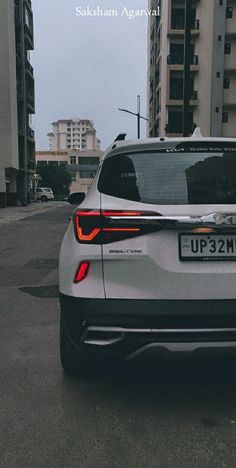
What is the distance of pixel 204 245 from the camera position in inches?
105

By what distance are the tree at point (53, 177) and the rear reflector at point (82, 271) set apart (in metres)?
76.9

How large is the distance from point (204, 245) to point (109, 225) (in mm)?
560

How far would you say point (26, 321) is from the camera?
509 centimetres

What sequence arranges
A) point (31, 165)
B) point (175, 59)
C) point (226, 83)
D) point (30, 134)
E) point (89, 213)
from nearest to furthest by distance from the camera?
point (89, 213) → point (226, 83) → point (175, 59) → point (30, 134) → point (31, 165)

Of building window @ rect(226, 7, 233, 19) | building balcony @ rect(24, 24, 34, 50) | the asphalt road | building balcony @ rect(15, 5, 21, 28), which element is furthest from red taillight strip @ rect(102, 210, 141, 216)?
building balcony @ rect(24, 24, 34, 50)

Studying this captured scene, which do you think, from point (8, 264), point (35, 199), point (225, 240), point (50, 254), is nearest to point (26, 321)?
point (225, 240)

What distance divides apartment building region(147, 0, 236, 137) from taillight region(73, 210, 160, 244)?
4281cm

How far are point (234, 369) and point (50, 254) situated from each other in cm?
778

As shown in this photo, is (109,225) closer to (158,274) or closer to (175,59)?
(158,274)

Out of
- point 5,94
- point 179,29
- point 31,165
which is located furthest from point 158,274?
point 31,165

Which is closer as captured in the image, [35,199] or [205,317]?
[205,317]

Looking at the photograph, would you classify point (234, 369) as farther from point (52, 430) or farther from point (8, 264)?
point (8, 264)

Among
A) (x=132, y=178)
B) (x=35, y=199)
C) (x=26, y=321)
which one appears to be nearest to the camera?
(x=132, y=178)

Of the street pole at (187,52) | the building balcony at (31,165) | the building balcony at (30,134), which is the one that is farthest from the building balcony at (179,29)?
the street pole at (187,52)
